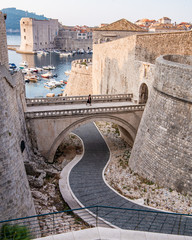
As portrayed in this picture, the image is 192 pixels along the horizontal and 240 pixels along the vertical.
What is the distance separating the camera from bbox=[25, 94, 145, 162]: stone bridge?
1678cm

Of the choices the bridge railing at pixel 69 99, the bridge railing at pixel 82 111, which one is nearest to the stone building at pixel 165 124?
the bridge railing at pixel 69 99

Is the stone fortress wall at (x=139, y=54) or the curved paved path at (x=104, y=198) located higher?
the stone fortress wall at (x=139, y=54)

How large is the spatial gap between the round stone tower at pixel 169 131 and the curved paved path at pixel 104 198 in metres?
2.43

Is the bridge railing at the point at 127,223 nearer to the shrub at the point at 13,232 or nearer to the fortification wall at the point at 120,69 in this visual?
the shrub at the point at 13,232

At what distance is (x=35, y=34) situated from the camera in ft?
285

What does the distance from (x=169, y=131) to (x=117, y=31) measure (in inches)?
981

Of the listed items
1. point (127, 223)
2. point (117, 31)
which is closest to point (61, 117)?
point (127, 223)

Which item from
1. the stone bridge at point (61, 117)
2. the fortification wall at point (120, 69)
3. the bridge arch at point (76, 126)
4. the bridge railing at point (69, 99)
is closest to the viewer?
the stone bridge at point (61, 117)

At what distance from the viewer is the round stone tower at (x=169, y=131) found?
12281mm

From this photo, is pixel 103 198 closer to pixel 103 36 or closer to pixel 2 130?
pixel 2 130

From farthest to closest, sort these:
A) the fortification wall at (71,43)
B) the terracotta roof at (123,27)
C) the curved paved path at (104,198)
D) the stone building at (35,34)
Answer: the fortification wall at (71,43) < the stone building at (35,34) < the terracotta roof at (123,27) < the curved paved path at (104,198)

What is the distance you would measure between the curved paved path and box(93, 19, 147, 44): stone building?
18.9m

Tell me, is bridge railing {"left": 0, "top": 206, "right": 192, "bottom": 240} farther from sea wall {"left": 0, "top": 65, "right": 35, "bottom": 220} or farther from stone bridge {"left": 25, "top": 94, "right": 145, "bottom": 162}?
stone bridge {"left": 25, "top": 94, "right": 145, "bottom": 162}

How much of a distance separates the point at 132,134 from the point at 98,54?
53.3 feet
